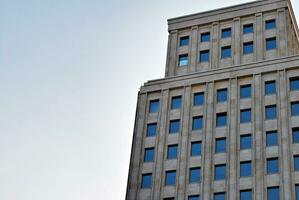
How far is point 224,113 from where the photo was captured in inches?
2479

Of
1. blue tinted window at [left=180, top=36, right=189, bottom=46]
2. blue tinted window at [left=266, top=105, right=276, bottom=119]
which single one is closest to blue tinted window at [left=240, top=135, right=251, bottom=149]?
blue tinted window at [left=266, top=105, right=276, bottom=119]

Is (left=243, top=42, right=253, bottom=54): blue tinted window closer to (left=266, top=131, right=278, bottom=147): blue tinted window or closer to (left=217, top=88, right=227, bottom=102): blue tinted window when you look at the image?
(left=217, top=88, right=227, bottom=102): blue tinted window

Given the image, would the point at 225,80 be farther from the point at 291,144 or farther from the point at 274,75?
the point at 291,144

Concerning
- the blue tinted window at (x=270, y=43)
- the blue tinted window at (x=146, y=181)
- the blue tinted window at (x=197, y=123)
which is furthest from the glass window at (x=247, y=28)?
the blue tinted window at (x=146, y=181)

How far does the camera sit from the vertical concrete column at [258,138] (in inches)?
2245

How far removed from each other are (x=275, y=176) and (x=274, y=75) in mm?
11098

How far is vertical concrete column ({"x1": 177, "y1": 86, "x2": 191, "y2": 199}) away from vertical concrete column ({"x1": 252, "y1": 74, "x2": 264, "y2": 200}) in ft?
22.7

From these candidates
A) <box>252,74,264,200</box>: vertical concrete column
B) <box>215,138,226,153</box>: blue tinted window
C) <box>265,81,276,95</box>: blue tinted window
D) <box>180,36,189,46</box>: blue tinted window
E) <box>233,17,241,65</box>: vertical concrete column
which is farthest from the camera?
<box>180,36,189,46</box>: blue tinted window

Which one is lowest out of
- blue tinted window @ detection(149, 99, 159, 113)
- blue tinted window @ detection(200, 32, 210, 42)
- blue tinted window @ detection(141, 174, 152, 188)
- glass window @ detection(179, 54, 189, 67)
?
blue tinted window @ detection(141, 174, 152, 188)

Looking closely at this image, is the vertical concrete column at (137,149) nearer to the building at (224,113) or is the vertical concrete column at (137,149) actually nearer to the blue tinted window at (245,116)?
the building at (224,113)

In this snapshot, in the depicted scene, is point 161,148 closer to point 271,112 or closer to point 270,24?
point 271,112

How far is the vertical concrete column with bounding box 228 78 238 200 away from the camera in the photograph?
191ft

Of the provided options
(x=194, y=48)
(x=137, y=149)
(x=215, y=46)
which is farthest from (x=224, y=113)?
(x=194, y=48)

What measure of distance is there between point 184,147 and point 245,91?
27.2 feet
